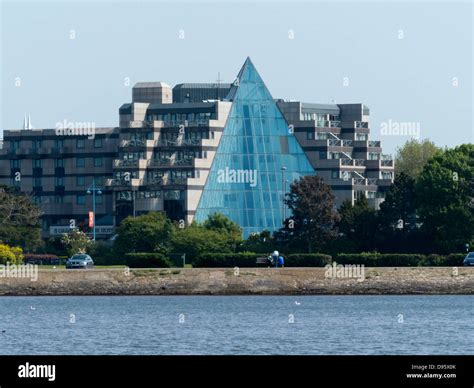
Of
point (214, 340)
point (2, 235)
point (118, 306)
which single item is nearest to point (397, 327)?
point (214, 340)

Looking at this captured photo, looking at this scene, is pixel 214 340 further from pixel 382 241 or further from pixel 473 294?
pixel 382 241

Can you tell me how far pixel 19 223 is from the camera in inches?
5812

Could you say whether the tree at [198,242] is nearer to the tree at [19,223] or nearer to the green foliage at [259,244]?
the green foliage at [259,244]

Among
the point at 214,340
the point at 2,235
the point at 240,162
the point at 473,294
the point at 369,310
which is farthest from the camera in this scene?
the point at 240,162

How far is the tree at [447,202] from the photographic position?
12419cm

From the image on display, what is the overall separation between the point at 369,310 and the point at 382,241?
52.0 meters

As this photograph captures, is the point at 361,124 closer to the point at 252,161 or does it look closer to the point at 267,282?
the point at 252,161

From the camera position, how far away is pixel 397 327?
211ft

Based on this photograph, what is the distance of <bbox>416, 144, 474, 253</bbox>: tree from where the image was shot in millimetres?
124188

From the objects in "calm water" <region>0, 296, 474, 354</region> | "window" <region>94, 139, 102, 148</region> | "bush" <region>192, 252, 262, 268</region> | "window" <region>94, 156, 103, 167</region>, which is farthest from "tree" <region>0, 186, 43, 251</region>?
"calm water" <region>0, 296, 474, 354</region>

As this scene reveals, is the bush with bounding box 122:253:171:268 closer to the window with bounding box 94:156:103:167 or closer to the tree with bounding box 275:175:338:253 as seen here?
the tree with bounding box 275:175:338:253

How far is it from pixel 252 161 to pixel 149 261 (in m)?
66.6

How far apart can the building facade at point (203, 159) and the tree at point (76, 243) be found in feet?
87.2

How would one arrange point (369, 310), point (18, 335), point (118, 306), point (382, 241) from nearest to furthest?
point (18, 335), point (369, 310), point (118, 306), point (382, 241)
